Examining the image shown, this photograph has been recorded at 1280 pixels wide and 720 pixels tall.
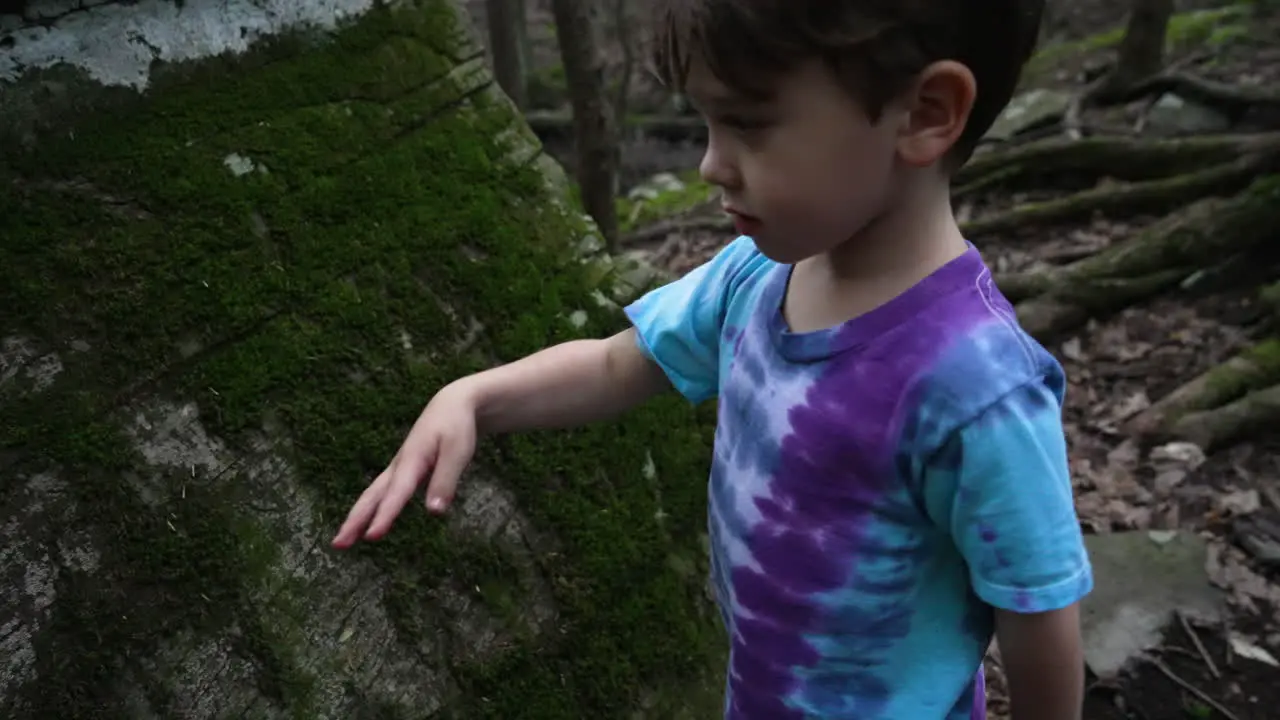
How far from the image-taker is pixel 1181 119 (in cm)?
707

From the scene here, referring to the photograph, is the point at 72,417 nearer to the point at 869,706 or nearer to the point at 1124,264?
the point at 869,706

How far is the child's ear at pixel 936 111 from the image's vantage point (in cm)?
109

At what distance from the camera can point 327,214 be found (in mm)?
2215

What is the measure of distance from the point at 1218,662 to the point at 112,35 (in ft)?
11.5

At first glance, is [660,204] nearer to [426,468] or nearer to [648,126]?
[648,126]

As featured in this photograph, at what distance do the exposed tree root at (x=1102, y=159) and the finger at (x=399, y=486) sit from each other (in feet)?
18.1

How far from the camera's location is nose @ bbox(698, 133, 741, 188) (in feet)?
3.89

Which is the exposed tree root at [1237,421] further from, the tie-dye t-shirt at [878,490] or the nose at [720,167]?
the nose at [720,167]

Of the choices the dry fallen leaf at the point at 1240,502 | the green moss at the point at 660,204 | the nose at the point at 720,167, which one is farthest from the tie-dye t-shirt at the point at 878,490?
the green moss at the point at 660,204

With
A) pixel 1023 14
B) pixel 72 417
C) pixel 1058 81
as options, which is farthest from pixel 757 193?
pixel 1058 81

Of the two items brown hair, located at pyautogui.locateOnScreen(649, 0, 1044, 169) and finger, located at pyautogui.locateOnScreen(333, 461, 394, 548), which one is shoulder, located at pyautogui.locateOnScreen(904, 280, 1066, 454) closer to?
brown hair, located at pyautogui.locateOnScreen(649, 0, 1044, 169)

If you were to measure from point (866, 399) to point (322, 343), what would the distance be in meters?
1.34

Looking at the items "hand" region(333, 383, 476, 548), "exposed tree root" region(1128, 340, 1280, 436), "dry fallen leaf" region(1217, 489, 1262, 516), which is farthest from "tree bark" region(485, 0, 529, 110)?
"hand" region(333, 383, 476, 548)

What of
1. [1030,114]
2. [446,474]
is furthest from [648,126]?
[446,474]
